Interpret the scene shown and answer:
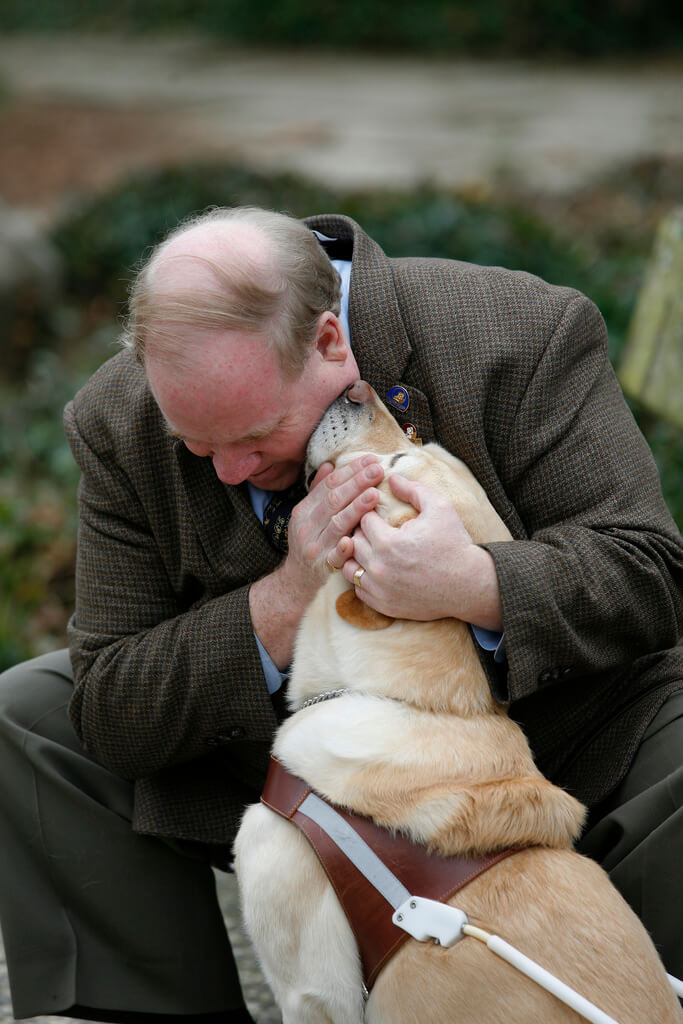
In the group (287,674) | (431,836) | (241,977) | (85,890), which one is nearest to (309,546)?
(287,674)

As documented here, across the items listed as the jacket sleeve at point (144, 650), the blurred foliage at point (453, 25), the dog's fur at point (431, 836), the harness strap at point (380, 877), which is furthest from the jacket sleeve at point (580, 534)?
the blurred foliage at point (453, 25)

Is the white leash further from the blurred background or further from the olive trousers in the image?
the blurred background

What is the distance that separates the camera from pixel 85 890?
8.64 feet

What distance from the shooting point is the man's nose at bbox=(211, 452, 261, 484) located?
2.47 m

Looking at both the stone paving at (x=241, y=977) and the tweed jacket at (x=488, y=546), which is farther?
the stone paving at (x=241, y=977)

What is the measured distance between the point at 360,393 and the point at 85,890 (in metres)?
1.30

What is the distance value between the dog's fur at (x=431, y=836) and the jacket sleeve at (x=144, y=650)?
218 millimetres

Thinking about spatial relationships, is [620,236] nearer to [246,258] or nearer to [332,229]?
[332,229]

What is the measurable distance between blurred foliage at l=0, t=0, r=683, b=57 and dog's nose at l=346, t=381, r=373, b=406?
42.9ft

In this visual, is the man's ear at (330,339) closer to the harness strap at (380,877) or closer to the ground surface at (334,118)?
the harness strap at (380,877)

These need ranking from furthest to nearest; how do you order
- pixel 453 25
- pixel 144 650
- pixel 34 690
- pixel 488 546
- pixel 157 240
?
pixel 453 25
pixel 157 240
pixel 34 690
pixel 144 650
pixel 488 546

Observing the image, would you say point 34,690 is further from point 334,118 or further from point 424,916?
point 334,118

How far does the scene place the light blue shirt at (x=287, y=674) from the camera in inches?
90.9

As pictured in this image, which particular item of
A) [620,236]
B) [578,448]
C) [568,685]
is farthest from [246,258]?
[620,236]
